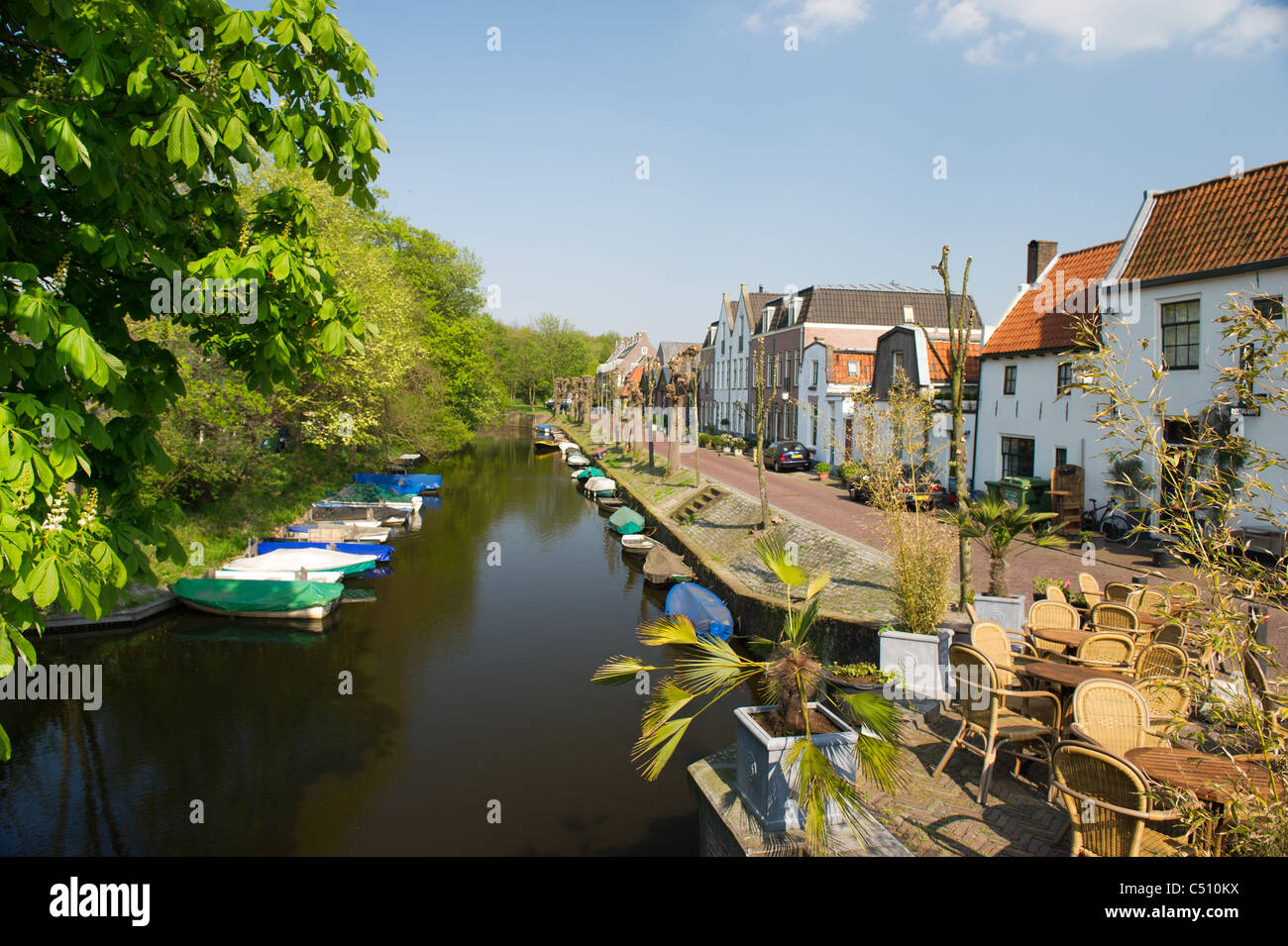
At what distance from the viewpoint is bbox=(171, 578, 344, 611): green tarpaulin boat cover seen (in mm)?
18406

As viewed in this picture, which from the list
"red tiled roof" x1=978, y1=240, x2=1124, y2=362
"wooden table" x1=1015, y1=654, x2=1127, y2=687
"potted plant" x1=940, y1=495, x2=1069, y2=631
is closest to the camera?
"wooden table" x1=1015, y1=654, x2=1127, y2=687

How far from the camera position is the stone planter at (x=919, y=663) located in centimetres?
900

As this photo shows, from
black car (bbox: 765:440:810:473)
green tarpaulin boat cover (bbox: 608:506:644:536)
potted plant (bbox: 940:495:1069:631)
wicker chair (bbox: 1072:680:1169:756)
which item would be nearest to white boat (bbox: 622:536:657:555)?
green tarpaulin boat cover (bbox: 608:506:644:536)

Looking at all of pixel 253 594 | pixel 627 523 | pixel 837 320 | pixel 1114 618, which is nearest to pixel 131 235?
pixel 1114 618

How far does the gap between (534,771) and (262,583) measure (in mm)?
10820

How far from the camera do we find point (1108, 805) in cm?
460

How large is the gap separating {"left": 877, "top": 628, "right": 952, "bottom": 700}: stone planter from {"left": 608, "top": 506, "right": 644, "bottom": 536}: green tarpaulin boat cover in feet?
58.3

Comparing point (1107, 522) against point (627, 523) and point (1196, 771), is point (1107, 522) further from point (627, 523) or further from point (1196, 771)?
point (1196, 771)

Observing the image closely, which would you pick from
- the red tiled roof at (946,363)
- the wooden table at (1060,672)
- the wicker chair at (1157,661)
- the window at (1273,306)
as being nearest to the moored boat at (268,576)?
the wooden table at (1060,672)

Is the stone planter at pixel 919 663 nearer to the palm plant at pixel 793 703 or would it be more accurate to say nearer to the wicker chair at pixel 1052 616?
the wicker chair at pixel 1052 616

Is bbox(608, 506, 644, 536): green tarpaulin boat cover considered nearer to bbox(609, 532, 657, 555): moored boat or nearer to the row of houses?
bbox(609, 532, 657, 555): moored boat

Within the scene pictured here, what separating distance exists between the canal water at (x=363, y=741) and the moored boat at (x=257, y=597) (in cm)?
43

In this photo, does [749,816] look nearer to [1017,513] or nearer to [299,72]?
[299,72]
